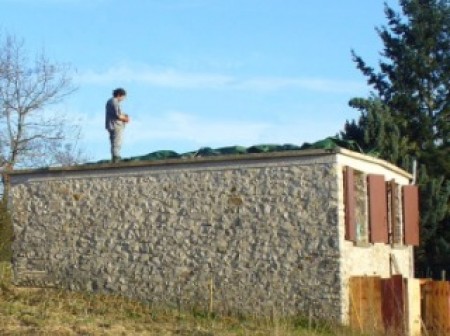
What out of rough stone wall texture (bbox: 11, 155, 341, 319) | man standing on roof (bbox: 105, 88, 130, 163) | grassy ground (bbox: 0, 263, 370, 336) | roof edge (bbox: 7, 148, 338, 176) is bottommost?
grassy ground (bbox: 0, 263, 370, 336)

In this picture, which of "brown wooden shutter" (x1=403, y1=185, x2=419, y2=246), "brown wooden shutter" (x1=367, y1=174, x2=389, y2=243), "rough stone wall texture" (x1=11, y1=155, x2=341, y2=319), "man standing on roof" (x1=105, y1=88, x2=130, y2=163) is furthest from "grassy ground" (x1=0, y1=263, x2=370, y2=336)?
"brown wooden shutter" (x1=403, y1=185, x2=419, y2=246)

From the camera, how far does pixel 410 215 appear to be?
2177 cm

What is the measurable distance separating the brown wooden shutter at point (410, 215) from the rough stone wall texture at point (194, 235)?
4.22 m

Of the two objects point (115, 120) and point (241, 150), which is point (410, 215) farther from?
point (115, 120)

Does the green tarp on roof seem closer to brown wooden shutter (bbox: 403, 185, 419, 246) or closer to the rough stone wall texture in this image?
the rough stone wall texture

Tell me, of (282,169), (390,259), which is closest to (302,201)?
(282,169)

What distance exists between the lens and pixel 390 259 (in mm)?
20906

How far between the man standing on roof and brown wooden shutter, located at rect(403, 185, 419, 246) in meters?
6.81

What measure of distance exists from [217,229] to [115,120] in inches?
138

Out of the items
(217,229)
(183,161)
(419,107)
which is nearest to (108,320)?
(217,229)

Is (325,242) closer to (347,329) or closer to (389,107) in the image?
(347,329)

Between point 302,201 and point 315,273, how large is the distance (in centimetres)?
145

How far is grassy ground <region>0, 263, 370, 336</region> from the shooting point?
15430 mm

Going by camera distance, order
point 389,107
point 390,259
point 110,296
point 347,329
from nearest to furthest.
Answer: point 347,329, point 110,296, point 390,259, point 389,107
